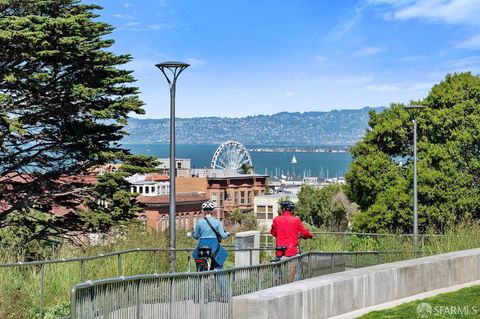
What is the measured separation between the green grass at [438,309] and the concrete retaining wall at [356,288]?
0.50 meters

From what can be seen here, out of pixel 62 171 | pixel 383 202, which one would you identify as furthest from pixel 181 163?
pixel 62 171

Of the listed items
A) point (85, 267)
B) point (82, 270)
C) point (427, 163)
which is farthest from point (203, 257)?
point (427, 163)

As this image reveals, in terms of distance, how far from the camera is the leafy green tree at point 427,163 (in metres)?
47.7

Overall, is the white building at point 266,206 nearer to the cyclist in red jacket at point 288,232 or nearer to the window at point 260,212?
the window at point 260,212

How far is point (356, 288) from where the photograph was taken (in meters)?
11.5

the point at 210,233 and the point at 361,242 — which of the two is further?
the point at 361,242

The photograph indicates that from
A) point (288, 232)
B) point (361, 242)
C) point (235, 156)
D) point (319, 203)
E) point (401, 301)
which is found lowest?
point (319, 203)

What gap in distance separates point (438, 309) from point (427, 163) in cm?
3897

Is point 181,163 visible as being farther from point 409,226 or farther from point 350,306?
point 350,306

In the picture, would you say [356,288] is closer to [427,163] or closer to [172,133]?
[172,133]

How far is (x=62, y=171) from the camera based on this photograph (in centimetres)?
3438

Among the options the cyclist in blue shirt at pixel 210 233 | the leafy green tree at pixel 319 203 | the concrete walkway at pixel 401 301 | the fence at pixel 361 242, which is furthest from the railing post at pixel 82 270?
the leafy green tree at pixel 319 203

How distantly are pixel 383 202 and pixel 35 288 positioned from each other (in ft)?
127

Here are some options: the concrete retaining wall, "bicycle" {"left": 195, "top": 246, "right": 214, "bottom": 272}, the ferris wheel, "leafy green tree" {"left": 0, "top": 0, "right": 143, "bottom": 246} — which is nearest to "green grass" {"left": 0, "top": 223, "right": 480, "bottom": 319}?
the concrete retaining wall
